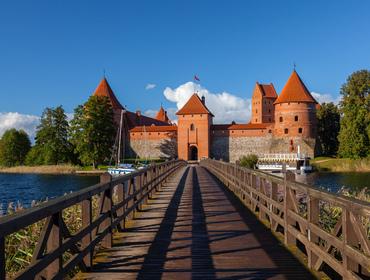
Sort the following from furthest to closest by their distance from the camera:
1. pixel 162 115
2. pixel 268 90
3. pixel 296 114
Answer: pixel 162 115 < pixel 268 90 < pixel 296 114

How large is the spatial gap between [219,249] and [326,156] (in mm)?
53986

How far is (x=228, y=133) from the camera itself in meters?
58.4

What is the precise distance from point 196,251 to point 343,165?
142 feet

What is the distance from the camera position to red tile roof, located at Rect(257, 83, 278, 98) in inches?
3164

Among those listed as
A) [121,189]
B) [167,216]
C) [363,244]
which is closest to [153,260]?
[121,189]

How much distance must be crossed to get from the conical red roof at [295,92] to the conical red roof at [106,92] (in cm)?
2331

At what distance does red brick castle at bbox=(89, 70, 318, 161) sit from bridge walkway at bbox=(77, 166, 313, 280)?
48.2 meters

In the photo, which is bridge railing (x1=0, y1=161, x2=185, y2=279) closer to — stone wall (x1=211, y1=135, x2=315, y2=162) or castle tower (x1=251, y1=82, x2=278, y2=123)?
stone wall (x1=211, y1=135, x2=315, y2=162)

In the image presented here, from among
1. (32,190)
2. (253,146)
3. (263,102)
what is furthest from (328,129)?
(32,190)

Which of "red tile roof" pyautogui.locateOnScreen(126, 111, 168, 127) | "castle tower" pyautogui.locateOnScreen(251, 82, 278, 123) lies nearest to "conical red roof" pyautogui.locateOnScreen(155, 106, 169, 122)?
"red tile roof" pyautogui.locateOnScreen(126, 111, 168, 127)

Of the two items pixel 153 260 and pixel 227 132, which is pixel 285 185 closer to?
pixel 153 260

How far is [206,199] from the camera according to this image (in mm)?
11148

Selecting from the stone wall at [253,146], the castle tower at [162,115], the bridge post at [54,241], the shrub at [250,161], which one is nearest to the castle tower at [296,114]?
the stone wall at [253,146]

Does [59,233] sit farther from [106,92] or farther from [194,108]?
[106,92]
